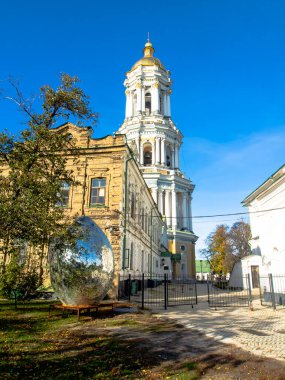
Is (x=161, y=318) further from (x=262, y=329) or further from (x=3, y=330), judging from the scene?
(x=3, y=330)

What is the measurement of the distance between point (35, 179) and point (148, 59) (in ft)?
180

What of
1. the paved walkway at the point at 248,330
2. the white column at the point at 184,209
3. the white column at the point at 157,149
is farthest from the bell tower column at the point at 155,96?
the paved walkway at the point at 248,330

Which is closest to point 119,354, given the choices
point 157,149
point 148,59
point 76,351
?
point 76,351

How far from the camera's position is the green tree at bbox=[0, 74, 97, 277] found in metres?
9.02

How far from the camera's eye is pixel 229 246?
5488cm

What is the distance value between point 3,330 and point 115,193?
1163cm

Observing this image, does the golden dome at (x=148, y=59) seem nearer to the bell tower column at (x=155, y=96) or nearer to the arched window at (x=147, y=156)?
the bell tower column at (x=155, y=96)

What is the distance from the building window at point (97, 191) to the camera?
19519 mm

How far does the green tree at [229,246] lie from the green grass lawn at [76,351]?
147 feet

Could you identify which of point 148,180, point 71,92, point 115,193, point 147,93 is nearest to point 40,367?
point 71,92

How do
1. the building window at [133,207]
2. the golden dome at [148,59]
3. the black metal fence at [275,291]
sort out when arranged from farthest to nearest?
the golden dome at [148,59]
the building window at [133,207]
the black metal fence at [275,291]

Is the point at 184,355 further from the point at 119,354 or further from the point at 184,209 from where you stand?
the point at 184,209

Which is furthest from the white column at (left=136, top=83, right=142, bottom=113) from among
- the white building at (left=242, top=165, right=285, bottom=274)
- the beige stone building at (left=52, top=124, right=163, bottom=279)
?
the white building at (left=242, top=165, right=285, bottom=274)

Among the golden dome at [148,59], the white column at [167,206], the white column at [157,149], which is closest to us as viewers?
the white column at [167,206]
